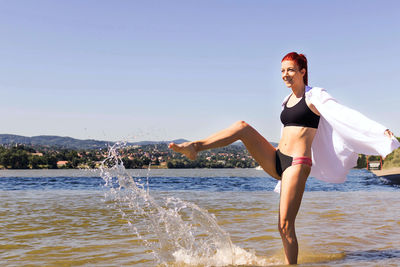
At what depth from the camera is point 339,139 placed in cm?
499

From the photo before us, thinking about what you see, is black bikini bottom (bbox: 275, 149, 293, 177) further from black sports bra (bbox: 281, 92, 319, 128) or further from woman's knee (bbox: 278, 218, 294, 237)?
woman's knee (bbox: 278, 218, 294, 237)

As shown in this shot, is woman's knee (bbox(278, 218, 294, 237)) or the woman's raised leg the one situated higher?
the woman's raised leg

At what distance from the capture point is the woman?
4.58 meters

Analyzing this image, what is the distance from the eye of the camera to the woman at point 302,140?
180 inches

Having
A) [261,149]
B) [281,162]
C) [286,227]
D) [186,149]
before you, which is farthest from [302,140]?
[186,149]

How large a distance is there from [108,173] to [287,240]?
8.33 ft

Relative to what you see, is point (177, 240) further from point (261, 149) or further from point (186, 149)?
point (186, 149)

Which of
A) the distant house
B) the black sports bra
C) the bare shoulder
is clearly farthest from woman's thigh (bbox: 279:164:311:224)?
the distant house

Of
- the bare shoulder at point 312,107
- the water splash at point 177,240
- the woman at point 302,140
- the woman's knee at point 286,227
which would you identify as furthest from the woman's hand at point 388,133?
the water splash at point 177,240

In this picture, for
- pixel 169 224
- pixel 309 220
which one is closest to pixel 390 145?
pixel 169 224

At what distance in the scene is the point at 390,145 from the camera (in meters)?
4.28

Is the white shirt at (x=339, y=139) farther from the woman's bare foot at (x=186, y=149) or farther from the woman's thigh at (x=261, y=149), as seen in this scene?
the woman's bare foot at (x=186, y=149)

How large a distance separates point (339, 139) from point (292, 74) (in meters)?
1.04

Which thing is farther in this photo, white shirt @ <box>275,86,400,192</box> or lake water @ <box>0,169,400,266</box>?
lake water @ <box>0,169,400,266</box>
